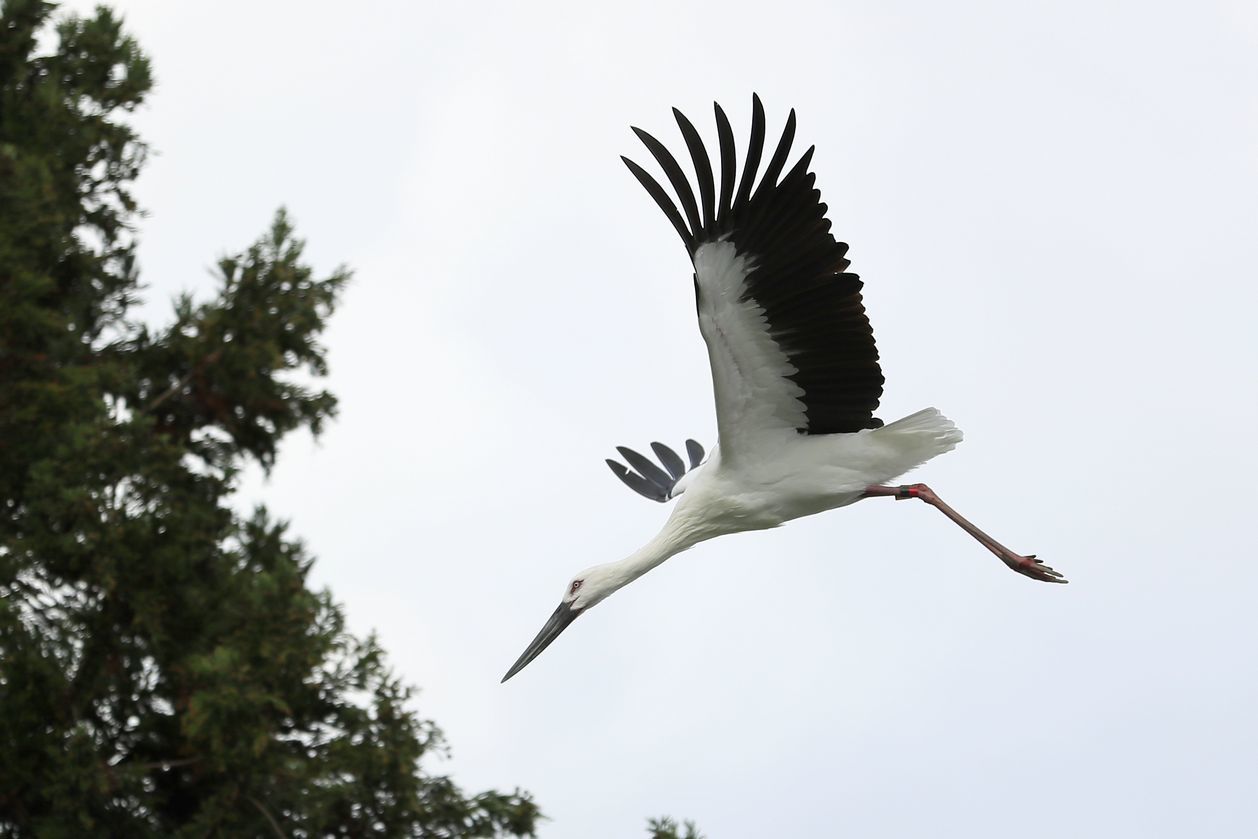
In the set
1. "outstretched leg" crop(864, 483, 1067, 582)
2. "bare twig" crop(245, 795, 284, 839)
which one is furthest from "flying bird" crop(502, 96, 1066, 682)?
"bare twig" crop(245, 795, 284, 839)

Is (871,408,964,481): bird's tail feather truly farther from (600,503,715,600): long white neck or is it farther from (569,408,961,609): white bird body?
(600,503,715,600): long white neck

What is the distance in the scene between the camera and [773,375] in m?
8.64

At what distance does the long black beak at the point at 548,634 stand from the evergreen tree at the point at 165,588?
959mm

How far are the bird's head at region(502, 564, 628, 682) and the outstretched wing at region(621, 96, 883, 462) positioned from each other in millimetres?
1326

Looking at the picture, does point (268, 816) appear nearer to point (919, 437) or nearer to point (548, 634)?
point (548, 634)

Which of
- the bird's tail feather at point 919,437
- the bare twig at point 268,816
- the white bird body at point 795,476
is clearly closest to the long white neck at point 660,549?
the white bird body at point 795,476

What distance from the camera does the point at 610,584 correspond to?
967 centimetres

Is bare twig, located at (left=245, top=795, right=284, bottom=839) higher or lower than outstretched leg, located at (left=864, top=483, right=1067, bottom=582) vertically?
lower

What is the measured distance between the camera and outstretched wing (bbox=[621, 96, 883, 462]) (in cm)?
799

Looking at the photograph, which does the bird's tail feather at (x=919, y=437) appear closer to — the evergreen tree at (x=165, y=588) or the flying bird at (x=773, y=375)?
the flying bird at (x=773, y=375)

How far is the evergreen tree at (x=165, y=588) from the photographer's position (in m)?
8.58

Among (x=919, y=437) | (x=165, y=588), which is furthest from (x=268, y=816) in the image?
(x=919, y=437)

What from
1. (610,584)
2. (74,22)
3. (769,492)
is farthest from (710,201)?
(74,22)

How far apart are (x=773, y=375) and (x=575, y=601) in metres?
1.84
